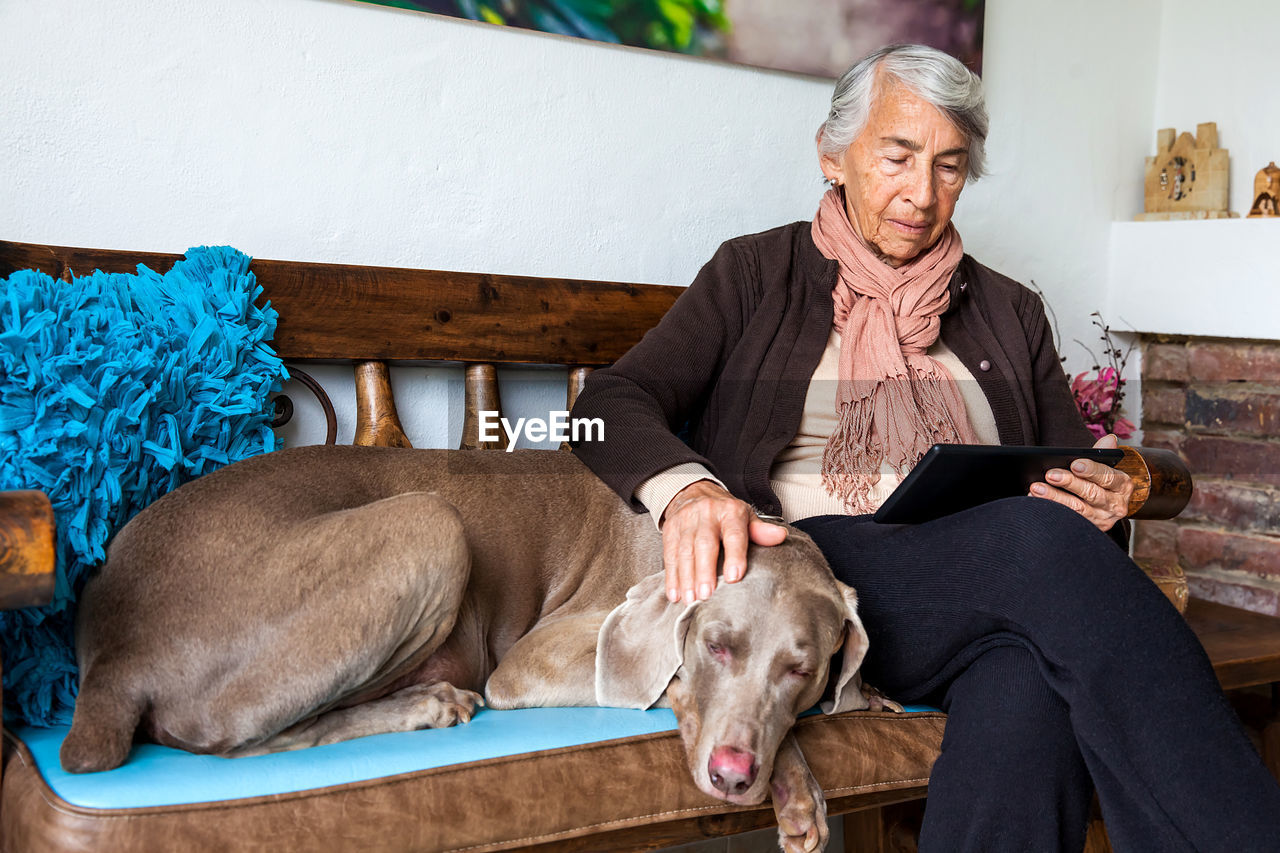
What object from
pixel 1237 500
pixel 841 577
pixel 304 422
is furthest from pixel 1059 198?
pixel 304 422

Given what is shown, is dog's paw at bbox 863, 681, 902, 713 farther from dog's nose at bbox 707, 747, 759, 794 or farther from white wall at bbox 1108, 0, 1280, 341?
white wall at bbox 1108, 0, 1280, 341

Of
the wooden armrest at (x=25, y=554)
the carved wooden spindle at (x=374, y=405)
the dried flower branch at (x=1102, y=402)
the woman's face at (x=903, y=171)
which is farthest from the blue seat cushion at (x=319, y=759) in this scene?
the dried flower branch at (x=1102, y=402)

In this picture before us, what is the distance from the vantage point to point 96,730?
1468mm

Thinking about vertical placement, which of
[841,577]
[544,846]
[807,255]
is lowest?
[544,846]

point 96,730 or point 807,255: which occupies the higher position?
point 807,255

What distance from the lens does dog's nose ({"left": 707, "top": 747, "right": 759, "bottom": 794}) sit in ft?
4.98

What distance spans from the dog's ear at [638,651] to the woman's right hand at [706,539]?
0.12 ft

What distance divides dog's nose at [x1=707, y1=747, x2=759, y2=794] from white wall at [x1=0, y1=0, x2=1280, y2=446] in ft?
4.22

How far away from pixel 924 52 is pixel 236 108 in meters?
1.45

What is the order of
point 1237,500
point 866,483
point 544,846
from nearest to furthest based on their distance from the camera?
point 544,846 < point 866,483 < point 1237,500

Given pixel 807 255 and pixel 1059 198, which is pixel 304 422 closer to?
pixel 807 255

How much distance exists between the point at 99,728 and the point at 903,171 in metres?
1.82

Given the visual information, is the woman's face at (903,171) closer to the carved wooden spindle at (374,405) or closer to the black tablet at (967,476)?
the black tablet at (967,476)

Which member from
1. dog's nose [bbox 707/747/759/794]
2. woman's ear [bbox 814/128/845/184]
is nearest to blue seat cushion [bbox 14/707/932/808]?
dog's nose [bbox 707/747/759/794]
